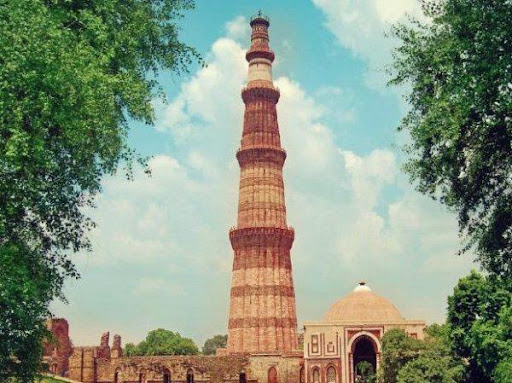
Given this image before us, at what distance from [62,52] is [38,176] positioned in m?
2.03

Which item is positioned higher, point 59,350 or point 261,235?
point 261,235

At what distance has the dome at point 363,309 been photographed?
42406 millimetres

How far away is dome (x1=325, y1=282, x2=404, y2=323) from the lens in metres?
42.4

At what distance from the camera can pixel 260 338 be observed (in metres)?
42.0

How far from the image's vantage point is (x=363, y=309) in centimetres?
4312

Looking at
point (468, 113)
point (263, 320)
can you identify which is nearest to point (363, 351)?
point (263, 320)

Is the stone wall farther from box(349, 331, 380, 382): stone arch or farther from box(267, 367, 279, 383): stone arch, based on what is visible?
box(349, 331, 380, 382): stone arch

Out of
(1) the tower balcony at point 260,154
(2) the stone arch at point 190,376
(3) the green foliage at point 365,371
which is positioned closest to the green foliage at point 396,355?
(3) the green foliage at point 365,371

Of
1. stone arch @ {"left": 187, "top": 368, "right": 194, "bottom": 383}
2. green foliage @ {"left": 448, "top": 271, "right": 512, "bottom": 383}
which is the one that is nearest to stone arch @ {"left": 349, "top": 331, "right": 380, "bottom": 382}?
stone arch @ {"left": 187, "top": 368, "right": 194, "bottom": 383}

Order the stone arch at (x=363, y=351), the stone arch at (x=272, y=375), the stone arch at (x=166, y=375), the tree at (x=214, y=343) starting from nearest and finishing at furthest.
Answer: the stone arch at (x=272, y=375), the stone arch at (x=166, y=375), the stone arch at (x=363, y=351), the tree at (x=214, y=343)

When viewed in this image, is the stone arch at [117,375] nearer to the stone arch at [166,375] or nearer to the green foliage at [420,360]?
the stone arch at [166,375]

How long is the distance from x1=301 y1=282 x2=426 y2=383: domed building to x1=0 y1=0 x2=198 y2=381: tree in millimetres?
29810

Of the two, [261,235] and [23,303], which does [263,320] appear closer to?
[261,235]

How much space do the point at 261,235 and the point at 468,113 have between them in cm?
3212
